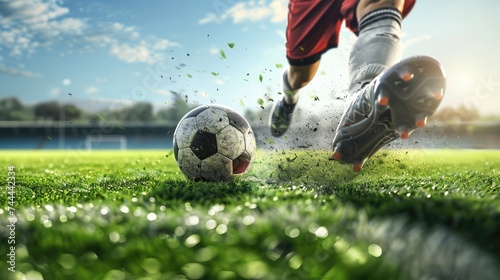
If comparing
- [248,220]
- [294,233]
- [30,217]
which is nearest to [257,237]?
[294,233]

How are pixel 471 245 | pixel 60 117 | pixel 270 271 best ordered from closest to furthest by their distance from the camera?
1. pixel 270 271
2. pixel 471 245
3. pixel 60 117

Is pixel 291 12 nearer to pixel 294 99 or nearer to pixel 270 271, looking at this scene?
pixel 294 99

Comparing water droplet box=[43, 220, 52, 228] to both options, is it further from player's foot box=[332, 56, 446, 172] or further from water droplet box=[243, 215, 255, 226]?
player's foot box=[332, 56, 446, 172]

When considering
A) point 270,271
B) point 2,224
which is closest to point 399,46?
point 270,271

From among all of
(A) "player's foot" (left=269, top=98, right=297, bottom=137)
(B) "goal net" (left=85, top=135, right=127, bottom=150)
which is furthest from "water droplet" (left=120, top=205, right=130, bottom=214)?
(B) "goal net" (left=85, top=135, right=127, bottom=150)

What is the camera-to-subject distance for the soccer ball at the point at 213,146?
3473 millimetres

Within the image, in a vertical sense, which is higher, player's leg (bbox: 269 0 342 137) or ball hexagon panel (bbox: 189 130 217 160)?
player's leg (bbox: 269 0 342 137)

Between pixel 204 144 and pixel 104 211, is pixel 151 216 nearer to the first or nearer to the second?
pixel 104 211

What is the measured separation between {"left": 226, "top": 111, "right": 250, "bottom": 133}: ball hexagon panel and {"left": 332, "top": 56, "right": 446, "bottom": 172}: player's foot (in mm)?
825

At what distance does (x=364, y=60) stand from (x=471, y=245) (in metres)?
1.88

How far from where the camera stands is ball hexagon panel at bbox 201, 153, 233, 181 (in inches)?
136

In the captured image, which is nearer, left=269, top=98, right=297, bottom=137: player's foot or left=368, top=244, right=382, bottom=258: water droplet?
left=368, top=244, right=382, bottom=258: water droplet

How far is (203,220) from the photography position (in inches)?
→ 70.2

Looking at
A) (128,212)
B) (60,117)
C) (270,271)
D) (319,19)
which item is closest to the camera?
(270,271)
